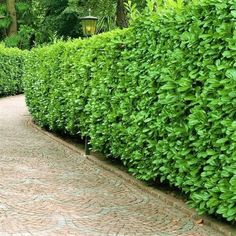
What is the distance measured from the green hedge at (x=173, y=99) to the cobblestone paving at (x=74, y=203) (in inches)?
13.8

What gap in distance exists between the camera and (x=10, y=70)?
23.6m

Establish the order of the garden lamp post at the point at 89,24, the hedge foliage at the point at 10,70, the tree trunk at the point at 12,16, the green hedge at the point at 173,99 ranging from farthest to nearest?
the tree trunk at the point at 12,16 < the hedge foliage at the point at 10,70 < the garden lamp post at the point at 89,24 < the green hedge at the point at 173,99

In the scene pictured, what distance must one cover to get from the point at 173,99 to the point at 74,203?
1797mm

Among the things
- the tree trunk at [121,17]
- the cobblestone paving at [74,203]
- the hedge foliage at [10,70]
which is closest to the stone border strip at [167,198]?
the cobblestone paving at [74,203]

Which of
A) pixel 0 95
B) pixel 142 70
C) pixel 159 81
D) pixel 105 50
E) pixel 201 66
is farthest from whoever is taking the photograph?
pixel 0 95

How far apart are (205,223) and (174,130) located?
1.09 metres

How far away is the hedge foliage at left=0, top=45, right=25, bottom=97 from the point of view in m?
23.1

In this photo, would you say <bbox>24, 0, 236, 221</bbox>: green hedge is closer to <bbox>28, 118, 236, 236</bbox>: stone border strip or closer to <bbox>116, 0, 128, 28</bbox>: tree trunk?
<bbox>28, 118, 236, 236</bbox>: stone border strip

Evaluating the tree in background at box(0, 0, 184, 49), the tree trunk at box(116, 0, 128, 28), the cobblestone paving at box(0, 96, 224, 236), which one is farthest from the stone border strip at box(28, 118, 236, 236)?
the tree in background at box(0, 0, 184, 49)

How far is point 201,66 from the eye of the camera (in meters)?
4.80

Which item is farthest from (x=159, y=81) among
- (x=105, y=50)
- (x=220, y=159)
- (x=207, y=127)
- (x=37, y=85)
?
(x=37, y=85)

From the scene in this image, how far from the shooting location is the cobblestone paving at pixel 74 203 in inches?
185

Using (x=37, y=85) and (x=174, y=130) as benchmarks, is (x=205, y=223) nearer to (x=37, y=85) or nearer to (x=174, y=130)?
(x=174, y=130)

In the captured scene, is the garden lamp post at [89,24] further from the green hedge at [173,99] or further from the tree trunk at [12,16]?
the tree trunk at [12,16]
